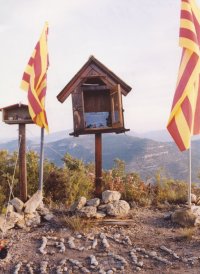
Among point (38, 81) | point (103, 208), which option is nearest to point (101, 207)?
point (103, 208)

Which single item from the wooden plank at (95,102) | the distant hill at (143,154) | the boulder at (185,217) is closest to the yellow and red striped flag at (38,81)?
the wooden plank at (95,102)

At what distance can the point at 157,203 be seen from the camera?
12.5 meters

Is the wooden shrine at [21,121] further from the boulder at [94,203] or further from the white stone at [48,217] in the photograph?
the boulder at [94,203]

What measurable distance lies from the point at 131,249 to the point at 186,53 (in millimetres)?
4515

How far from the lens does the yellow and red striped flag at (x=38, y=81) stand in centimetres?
1080

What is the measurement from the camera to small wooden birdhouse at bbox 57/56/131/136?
11.3m

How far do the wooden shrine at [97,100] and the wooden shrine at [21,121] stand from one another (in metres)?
1.00

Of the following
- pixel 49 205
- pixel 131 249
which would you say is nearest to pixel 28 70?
pixel 49 205

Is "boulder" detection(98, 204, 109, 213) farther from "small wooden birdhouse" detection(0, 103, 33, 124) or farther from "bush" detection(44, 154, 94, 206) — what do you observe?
"small wooden birdhouse" detection(0, 103, 33, 124)

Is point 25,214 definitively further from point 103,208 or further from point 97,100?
point 97,100

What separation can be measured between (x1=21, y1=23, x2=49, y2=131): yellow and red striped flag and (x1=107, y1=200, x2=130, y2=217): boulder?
2491 mm

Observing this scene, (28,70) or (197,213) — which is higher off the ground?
(28,70)

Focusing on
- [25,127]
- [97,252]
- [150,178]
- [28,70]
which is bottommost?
[97,252]

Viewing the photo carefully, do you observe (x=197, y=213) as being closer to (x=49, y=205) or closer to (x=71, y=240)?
(x=71, y=240)
